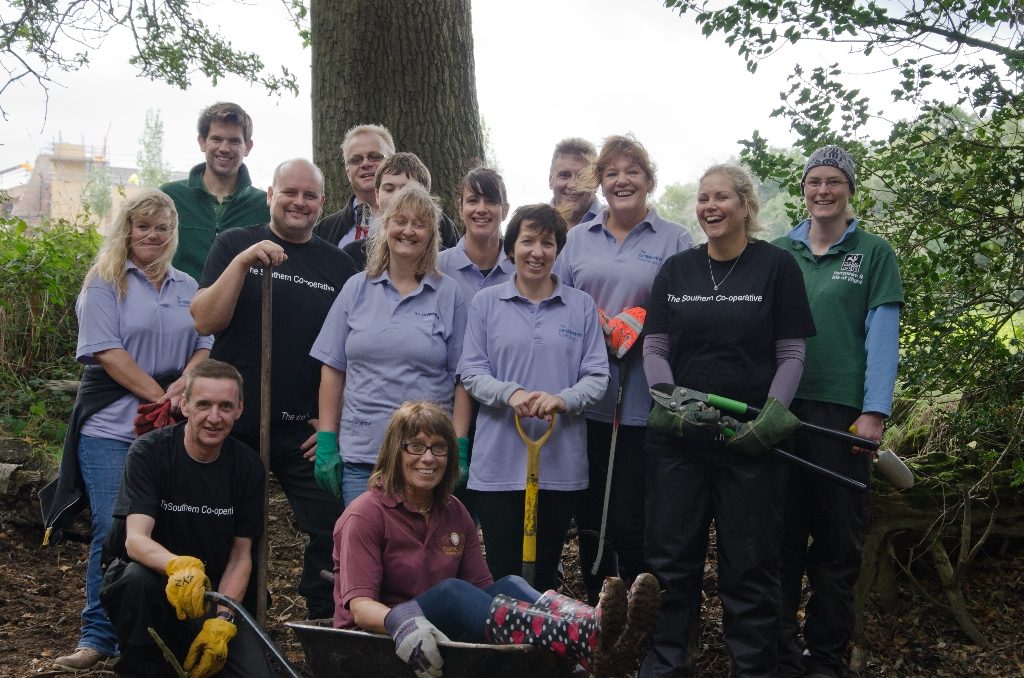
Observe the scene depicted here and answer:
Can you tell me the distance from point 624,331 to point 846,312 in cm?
84

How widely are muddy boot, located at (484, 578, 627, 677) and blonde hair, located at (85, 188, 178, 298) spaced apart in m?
2.09

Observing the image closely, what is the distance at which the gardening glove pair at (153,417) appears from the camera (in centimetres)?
347

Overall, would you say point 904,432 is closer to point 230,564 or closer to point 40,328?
point 230,564

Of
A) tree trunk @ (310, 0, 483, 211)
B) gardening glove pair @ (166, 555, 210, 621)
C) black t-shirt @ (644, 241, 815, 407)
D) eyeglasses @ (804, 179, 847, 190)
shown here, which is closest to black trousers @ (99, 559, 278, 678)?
gardening glove pair @ (166, 555, 210, 621)

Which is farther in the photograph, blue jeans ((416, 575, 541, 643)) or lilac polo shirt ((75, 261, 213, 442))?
lilac polo shirt ((75, 261, 213, 442))

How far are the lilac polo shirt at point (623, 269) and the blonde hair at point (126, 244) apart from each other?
158 centimetres

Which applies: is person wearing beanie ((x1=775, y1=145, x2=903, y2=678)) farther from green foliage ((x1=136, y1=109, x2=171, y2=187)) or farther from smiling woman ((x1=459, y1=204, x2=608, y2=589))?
green foliage ((x1=136, y1=109, x2=171, y2=187))

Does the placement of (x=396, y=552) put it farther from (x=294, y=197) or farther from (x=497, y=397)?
(x=294, y=197)

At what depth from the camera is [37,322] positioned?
632 centimetres

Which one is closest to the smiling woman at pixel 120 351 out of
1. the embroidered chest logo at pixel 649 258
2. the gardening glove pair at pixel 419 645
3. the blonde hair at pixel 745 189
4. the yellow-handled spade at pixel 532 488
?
the yellow-handled spade at pixel 532 488

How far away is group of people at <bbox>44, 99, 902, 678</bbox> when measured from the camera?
320cm

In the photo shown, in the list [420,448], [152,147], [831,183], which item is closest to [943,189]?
[831,183]

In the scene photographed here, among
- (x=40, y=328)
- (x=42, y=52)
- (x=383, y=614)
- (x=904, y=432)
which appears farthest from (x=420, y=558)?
(x=42, y=52)

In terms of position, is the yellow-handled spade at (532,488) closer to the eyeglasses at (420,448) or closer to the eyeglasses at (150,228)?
the eyeglasses at (420,448)
